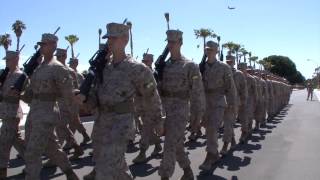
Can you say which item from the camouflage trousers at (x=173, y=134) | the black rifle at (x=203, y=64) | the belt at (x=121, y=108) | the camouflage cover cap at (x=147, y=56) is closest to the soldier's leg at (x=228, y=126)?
the black rifle at (x=203, y=64)

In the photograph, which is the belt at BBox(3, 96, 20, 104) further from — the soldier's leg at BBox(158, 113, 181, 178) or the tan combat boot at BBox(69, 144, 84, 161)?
the soldier's leg at BBox(158, 113, 181, 178)

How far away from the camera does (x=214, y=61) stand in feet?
29.0

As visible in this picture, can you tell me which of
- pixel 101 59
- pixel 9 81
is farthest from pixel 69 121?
pixel 101 59

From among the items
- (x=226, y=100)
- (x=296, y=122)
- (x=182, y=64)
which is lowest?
(x=296, y=122)

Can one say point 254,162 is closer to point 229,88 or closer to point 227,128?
point 227,128

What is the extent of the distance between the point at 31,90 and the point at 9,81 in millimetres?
895

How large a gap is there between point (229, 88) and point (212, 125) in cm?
71

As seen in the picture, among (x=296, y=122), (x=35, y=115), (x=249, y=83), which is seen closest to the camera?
(x=35, y=115)

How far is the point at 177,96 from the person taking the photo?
7035 millimetres

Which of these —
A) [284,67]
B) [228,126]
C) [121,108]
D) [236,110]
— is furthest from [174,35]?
[284,67]

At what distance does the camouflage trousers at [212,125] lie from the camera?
859 centimetres

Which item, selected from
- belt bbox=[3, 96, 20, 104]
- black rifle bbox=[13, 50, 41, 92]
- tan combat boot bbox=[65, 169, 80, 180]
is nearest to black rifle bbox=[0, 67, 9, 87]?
belt bbox=[3, 96, 20, 104]

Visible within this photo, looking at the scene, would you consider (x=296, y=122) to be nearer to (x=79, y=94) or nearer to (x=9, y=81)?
(x=9, y=81)

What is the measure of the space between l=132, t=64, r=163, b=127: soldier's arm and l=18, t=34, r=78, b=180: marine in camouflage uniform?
1.54m
